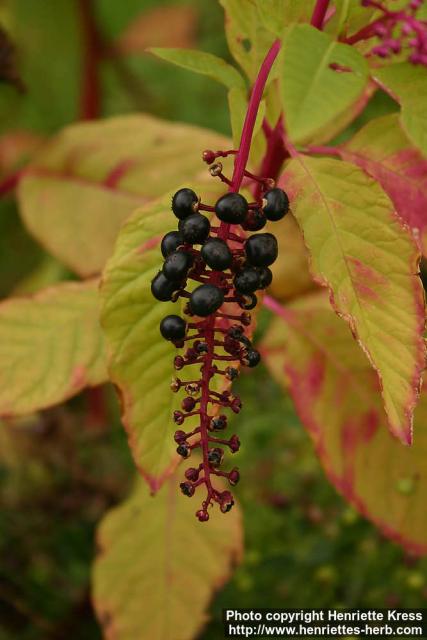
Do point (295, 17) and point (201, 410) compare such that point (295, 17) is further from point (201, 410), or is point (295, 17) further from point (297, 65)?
point (201, 410)

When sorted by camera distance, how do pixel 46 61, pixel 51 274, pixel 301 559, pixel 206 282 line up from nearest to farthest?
pixel 206 282 < pixel 301 559 < pixel 51 274 < pixel 46 61

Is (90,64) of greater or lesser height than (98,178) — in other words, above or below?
below

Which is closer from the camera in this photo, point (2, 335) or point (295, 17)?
point (295, 17)

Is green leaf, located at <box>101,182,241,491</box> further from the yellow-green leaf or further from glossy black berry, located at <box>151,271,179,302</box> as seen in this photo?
the yellow-green leaf

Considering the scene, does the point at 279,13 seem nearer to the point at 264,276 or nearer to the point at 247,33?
the point at 247,33

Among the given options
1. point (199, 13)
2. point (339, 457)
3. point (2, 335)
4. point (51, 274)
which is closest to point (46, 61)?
point (199, 13)

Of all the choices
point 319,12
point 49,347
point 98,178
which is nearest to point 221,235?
point 319,12
